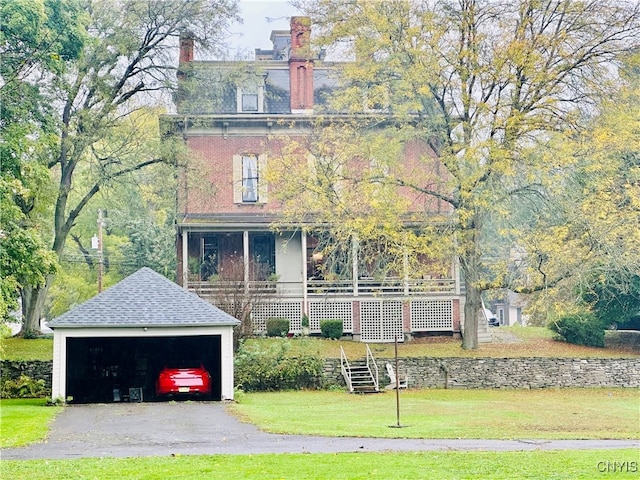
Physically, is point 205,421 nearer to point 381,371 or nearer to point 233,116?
point 381,371

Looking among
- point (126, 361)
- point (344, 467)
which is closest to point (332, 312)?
point (126, 361)

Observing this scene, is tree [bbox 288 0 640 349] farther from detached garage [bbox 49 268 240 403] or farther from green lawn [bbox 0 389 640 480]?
detached garage [bbox 49 268 240 403]

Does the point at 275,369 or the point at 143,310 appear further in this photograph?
the point at 275,369

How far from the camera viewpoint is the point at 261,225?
34906mm

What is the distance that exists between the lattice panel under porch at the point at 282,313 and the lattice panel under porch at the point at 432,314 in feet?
14.8

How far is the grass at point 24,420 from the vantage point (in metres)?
15.8

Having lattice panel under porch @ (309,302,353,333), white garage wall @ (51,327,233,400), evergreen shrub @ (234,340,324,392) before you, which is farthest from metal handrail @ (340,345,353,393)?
white garage wall @ (51,327,233,400)

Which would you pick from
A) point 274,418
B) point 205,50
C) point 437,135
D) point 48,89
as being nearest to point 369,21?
point 437,135

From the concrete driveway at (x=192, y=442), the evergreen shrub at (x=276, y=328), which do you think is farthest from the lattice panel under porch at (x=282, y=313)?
the concrete driveway at (x=192, y=442)

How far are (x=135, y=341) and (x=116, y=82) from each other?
9890mm

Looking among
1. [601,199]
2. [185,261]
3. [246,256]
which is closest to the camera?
[601,199]

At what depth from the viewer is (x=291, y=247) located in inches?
1460

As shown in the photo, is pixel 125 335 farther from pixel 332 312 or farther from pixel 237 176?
pixel 237 176

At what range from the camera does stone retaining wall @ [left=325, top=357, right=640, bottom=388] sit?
95.8 ft
